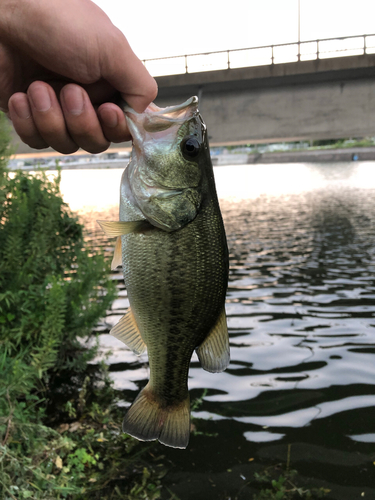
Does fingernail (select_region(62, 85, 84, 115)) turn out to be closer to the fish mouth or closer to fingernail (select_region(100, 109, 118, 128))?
fingernail (select_region(100, 109, 118, 128))

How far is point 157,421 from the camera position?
223cm

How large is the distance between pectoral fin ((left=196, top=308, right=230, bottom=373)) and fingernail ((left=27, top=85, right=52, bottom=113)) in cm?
128

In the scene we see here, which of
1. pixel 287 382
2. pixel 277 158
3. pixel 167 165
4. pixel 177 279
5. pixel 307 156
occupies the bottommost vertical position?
pixel 287 382

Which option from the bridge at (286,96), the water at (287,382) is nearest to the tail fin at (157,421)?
the water at (287,382)

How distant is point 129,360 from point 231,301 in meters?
4.21

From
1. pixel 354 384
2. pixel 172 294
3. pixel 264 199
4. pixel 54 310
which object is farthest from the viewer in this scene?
pixel 264 199

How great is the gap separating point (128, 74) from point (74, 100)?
0.28 meters

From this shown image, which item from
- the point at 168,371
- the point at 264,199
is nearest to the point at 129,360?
the point at 168,371

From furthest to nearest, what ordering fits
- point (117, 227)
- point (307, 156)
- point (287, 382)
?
point (307, 156), point (287, 382), point (117, 227)

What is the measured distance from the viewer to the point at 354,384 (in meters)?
7.48

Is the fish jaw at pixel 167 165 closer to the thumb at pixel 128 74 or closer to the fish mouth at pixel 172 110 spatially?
the fish mouth at pixel 172 110

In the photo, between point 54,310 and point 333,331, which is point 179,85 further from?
point 54,310

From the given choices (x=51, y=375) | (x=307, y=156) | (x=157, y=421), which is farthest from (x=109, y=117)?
(x=307, y=156)

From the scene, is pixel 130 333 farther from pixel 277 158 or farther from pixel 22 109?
pixel 277 158
